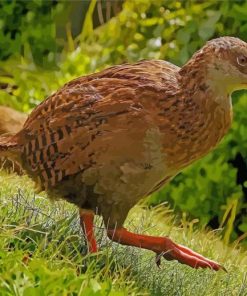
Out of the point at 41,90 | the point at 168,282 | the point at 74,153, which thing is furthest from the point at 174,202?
the point at 74,153

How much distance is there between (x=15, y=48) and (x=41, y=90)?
1.14 meters

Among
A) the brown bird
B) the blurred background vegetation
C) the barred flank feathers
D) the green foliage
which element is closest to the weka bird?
the barred flank feathers

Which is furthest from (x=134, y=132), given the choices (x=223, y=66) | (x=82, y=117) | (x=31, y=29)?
(x=31, y=29)

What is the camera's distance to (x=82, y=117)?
4.11m

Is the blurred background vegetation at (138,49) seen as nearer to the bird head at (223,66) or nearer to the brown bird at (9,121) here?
the brown bird at (9,121)

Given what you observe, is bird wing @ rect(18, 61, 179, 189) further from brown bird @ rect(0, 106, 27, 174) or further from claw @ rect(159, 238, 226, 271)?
brown bird @ rect(0, 106, 27, 174)

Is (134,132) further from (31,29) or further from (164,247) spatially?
(31,29)

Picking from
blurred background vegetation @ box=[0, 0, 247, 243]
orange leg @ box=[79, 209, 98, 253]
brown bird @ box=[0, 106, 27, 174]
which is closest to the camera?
orange leg @ box=[79, 209, 98, 253]

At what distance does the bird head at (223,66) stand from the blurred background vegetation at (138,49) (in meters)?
1.57

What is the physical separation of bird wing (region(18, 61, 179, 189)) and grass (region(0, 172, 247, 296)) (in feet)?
0.73

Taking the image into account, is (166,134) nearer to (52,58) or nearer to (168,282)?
(168,282)

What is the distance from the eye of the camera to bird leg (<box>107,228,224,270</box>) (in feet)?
13.6

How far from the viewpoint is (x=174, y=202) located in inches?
276

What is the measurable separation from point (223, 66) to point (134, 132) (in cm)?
39
